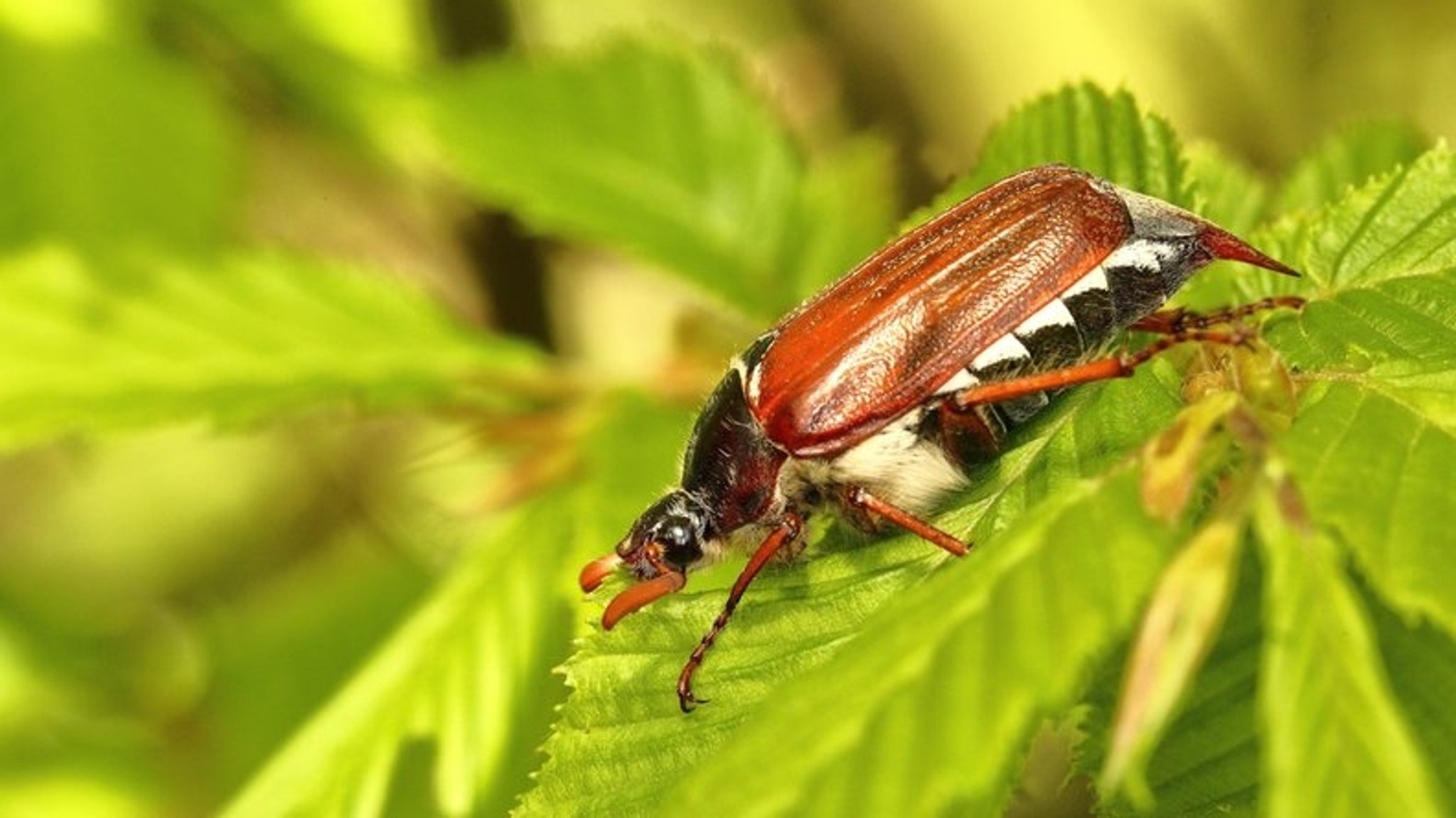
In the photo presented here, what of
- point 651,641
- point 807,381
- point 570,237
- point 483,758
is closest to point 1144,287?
point 807,381

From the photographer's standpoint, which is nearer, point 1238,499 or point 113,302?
point 1238,499

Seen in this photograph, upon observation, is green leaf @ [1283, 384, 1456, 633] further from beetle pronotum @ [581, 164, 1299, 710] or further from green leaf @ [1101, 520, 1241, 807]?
beetle pronotum @ [581, 164, 1299, 710]

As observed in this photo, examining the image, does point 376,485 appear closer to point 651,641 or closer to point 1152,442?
point 651,641

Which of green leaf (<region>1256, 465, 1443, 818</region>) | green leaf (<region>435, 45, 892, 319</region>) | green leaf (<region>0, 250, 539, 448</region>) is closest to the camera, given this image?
green leaf (<region>1256, 465, 1443, 818</region>)

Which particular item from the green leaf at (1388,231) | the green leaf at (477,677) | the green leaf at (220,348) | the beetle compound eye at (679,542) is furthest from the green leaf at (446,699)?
the green leaf at (1388,231)

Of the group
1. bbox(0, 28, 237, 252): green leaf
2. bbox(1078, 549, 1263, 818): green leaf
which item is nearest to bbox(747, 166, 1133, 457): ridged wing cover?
bbox(1078, 549, 1263, 818): green leaf

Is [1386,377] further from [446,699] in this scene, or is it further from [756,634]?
[446,699]

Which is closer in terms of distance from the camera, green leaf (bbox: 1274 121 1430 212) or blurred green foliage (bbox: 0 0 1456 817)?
blurred green foliage (bbox: 0 0 1456 817)
